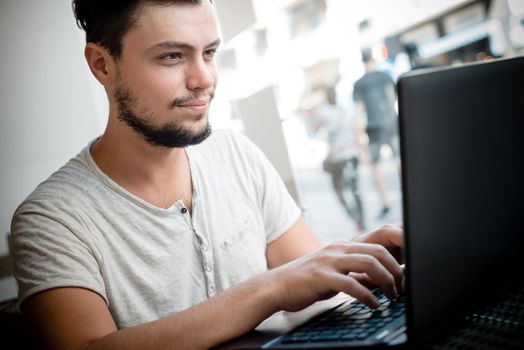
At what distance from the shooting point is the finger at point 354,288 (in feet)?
2.28

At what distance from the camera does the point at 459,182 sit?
583 millimetres

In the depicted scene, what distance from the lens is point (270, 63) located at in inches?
118

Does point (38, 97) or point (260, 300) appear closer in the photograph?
point (260, 300)

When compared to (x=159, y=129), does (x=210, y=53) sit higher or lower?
higher

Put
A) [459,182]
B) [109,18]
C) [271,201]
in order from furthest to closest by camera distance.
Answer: [271,201]
[109,18]
[459,182]

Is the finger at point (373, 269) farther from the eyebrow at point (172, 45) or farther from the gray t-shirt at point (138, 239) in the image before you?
the eyebrow at point (172, 45)

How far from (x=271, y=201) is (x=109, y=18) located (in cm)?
63

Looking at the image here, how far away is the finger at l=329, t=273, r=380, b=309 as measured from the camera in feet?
2.28

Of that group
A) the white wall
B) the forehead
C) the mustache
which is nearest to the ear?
the forehead

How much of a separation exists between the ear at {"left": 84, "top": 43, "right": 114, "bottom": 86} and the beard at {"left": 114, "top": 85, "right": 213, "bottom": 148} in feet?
0.24

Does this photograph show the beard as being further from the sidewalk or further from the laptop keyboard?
the sidewalk

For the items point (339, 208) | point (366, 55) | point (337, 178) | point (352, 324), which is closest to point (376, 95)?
point (366, 55)

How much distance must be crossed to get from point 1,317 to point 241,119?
171cm

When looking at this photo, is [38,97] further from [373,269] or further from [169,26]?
[373,269]
